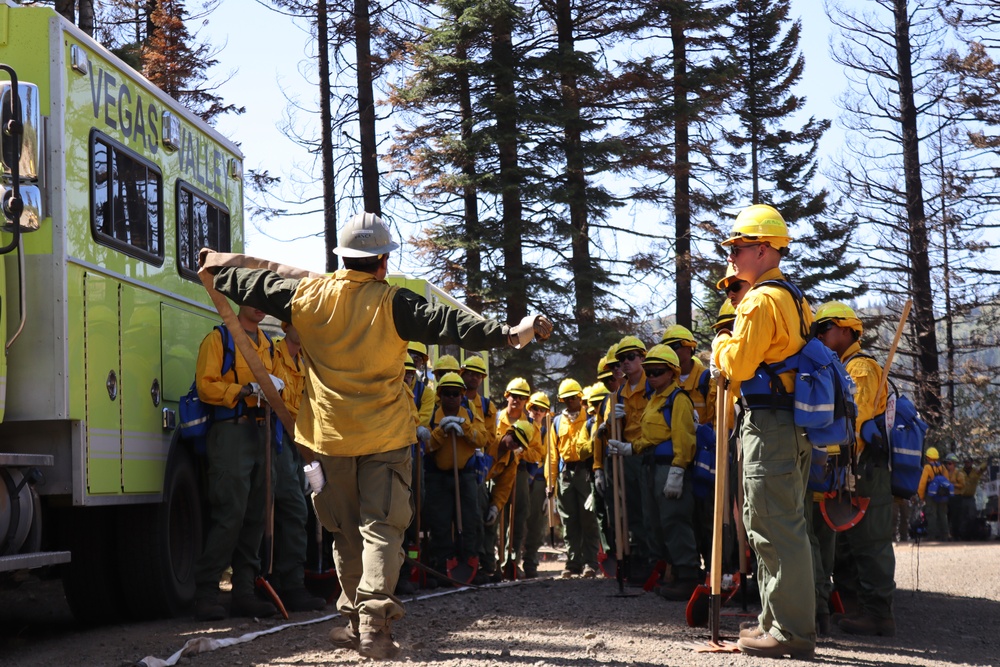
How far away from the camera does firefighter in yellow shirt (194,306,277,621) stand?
27.5ft

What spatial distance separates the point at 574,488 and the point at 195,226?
623 centimetres

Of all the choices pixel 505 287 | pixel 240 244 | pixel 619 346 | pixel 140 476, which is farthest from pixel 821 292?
pixel 140 476

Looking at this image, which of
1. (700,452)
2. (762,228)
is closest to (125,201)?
(762,228)

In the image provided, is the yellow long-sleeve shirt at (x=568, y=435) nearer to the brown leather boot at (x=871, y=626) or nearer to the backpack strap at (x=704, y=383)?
the backpack strap at (x=704, y=383)

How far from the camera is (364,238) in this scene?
638 centimetres

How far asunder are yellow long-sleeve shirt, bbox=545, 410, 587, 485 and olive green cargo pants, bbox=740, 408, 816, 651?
7.24 metres

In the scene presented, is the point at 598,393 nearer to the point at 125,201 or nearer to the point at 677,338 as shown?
the point at 677,338

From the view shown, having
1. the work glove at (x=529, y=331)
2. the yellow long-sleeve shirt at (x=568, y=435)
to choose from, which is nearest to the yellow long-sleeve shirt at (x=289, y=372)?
the work glove at (x=529, y=331)

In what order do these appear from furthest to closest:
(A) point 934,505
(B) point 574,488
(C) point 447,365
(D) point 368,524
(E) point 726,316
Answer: (A) point 934,505 → (B) point 574,488 → (C) point 447,365 → (E) point 726,316 → (D) point 368,524

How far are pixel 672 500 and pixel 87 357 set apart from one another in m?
5.01

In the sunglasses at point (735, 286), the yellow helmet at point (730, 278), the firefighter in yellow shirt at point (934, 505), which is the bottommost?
the firefighter in yellow shirt at point (934, 505)

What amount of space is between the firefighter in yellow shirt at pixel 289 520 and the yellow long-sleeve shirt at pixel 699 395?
344 cm

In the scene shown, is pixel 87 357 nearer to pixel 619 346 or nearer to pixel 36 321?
pixel 36 321

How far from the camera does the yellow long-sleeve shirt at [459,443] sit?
11828 millimetres
